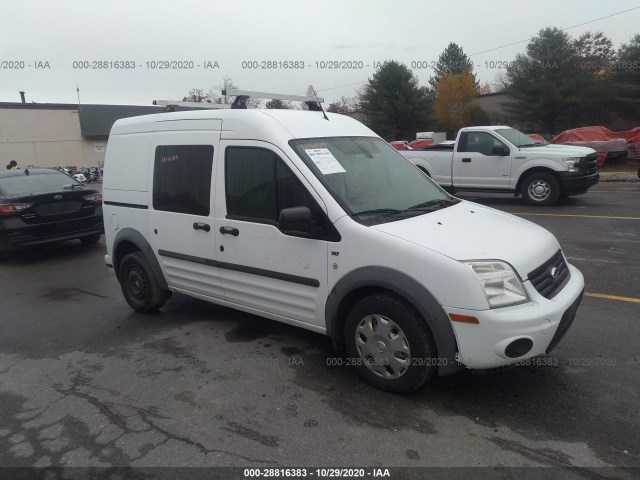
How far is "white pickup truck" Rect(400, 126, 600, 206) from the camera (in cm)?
1151

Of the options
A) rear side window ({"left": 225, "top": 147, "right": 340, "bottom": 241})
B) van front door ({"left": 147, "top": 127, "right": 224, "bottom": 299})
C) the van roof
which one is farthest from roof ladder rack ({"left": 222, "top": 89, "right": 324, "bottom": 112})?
rear side window ({"left": 225, "top": 147, "right": 340, "bottom": 241})

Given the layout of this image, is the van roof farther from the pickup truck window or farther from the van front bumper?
the pickup truck window

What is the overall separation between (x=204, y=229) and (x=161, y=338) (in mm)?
1226

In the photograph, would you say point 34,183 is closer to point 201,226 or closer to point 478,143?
point 201,226

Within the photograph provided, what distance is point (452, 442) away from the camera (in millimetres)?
3027

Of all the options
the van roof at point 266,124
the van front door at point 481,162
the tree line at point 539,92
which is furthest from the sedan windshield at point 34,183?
the tree line at point 539,92

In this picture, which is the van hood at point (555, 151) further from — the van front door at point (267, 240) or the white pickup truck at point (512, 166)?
the van front door at point (267, 240)

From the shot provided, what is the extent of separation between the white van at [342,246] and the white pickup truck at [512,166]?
8.21m

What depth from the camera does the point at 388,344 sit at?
11.5ft

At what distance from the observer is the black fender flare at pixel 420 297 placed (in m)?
3.21

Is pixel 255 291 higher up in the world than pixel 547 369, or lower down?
higher up

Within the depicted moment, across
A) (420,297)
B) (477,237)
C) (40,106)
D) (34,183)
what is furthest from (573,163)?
(40,106)

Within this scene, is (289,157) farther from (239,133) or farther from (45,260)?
(45,260)

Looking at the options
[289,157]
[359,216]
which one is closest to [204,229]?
[289,157]
